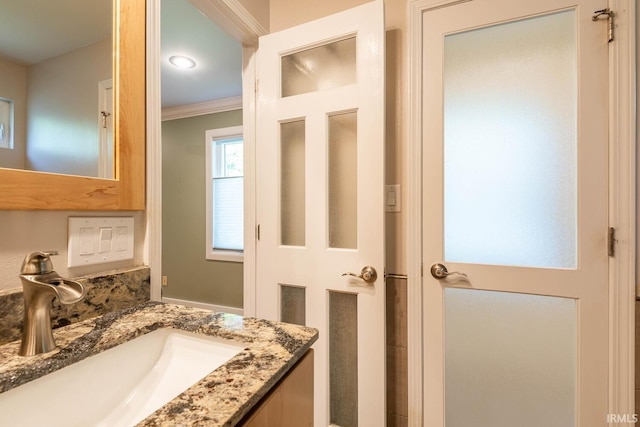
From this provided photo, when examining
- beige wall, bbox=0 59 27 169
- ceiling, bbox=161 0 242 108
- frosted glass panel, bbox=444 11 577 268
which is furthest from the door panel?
ceiling, bbox=161 0 242 108

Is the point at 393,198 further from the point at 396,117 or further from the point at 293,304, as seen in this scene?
the point at 293,304

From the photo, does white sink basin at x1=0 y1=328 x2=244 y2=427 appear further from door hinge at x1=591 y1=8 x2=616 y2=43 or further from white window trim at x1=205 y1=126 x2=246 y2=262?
white window trim at x1=205 y1=126 x2=246 y2=262

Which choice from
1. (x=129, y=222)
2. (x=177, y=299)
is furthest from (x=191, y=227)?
(x=129, y=222)

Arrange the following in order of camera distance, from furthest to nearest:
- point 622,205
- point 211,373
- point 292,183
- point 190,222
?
1. point 190,222
2. point 292,183
3. point 622,205
4. point 211,373

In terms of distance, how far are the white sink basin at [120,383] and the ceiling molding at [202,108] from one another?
2933 millimetres

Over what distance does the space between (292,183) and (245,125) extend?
1.39 feet

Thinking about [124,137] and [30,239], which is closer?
[30,239]

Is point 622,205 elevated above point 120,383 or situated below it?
above

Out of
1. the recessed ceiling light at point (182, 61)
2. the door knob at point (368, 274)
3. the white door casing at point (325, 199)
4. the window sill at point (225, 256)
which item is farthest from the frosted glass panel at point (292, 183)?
the window sill at point (225, 256)

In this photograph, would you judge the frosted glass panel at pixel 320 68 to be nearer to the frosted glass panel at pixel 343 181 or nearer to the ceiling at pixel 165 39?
the frosted glass panel at pixel 343 181

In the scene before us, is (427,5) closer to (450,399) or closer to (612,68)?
(612,68)

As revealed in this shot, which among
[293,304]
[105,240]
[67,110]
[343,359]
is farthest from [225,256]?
[67,110]

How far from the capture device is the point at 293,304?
55.7 inches

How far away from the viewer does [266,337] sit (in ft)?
2.12
